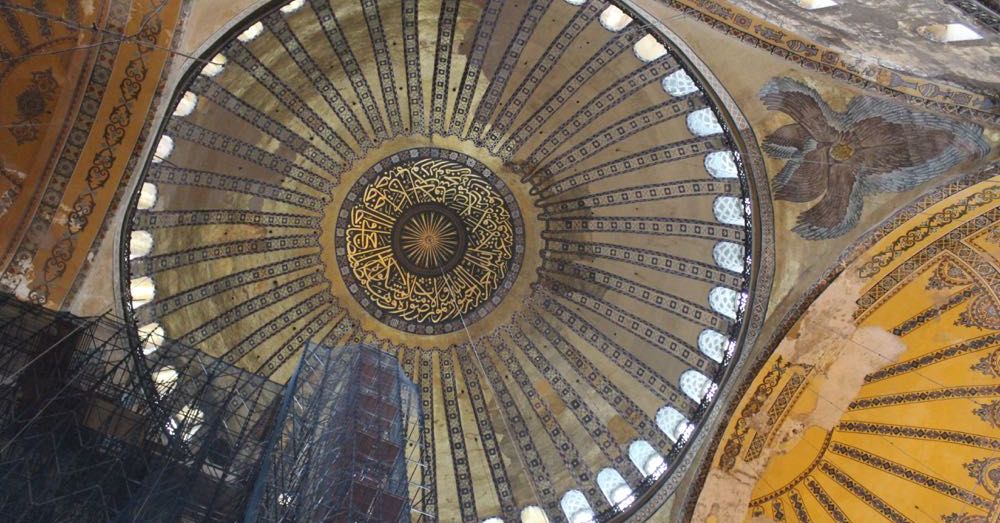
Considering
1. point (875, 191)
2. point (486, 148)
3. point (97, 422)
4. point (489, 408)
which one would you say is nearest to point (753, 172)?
point (875, 191)

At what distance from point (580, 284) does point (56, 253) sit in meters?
7.20

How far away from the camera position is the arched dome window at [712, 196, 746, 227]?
10.9m

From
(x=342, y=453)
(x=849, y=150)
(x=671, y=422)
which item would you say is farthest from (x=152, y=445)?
(x=849, y=150)

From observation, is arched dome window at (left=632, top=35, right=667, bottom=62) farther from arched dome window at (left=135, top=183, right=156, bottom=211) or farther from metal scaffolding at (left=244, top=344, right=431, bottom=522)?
arched dome window at (left=135, top=183, right=156, bottom=211)

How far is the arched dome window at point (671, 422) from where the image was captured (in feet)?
37.6

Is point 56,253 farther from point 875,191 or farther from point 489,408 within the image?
point 875,191

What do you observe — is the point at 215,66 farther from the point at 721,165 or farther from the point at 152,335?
the point at 721,165

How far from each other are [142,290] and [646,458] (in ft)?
24.1

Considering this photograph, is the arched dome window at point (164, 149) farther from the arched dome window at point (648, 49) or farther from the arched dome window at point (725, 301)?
the arched dome window at point (725, 301)

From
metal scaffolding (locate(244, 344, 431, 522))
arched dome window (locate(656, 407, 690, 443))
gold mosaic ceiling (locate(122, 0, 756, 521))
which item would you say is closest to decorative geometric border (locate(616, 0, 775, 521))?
gold mosaic ceiling (locate(122, 0, 756, 521))

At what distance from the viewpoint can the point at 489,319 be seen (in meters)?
13.1

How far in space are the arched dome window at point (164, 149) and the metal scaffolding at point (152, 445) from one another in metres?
2.24

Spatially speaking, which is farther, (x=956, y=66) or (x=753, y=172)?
(x=753, y=172)

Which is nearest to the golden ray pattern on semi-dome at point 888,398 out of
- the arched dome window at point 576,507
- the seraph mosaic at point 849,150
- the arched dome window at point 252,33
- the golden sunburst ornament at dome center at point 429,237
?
the seraph mosaic at point 849,150
